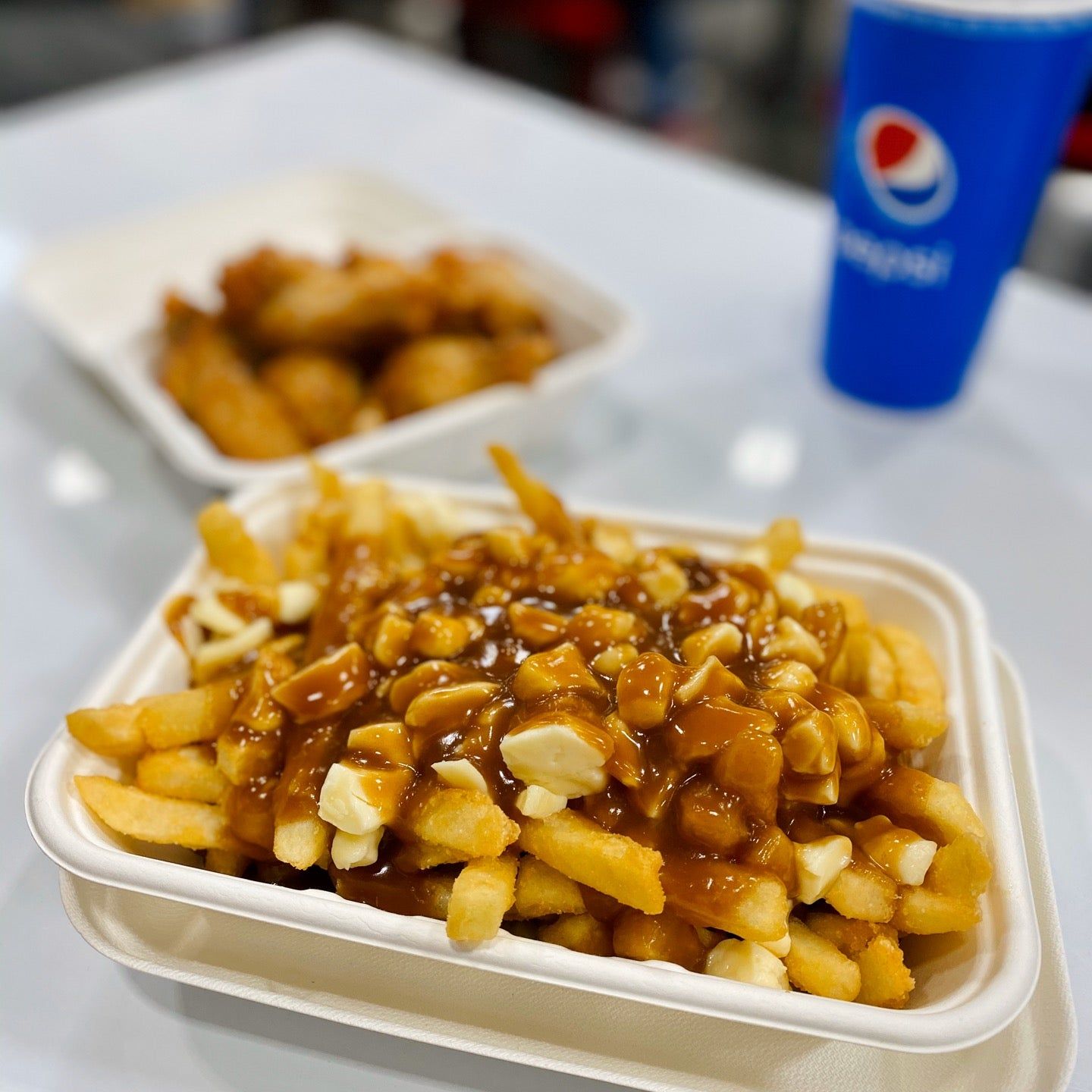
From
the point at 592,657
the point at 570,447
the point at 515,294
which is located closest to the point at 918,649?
the point at 592,657

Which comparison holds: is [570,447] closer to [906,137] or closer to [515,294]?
[515,294]

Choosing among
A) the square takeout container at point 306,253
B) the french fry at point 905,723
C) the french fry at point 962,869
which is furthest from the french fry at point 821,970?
the square takeout container at point 306,253

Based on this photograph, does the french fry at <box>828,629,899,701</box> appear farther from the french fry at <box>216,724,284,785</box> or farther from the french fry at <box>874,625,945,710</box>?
the french fry at <box>216,724,284,785</box>

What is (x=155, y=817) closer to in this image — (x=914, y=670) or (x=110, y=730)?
(x=110, y=730)

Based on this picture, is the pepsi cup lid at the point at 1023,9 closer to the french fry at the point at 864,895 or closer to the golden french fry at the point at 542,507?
the golden french fry at the point at 542,507

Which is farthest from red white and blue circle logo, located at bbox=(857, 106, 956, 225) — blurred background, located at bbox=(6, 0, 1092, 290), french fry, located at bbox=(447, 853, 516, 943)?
blurred background, located at bbox=(6, 0, 1092, 290)

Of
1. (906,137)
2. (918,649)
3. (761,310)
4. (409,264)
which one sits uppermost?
(906,137)
